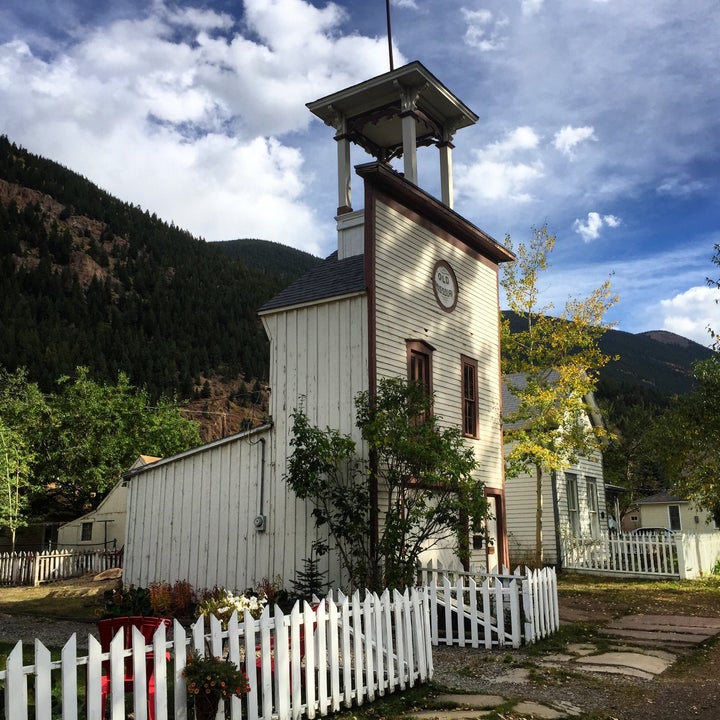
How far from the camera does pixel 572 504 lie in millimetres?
28484

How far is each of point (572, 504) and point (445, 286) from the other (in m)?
14.7

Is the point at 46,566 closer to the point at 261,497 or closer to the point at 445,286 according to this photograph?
the point at 261,497

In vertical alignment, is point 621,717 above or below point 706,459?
below

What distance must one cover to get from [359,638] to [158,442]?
115ft

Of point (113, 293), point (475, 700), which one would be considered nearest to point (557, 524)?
point (475, 700)

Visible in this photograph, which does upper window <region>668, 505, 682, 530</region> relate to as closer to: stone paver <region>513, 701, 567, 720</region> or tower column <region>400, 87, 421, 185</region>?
tower column <region>400, 87, 421, 185</region>

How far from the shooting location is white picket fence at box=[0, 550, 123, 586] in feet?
85.8

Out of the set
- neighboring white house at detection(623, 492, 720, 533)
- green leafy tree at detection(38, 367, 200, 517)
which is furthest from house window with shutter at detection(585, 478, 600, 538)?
green leafy tree at detection(38, 367, 200, 517)

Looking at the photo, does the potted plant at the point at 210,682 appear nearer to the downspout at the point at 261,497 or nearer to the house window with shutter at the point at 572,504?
the downspout at the point at 261,497

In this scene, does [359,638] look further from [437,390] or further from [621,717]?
[437,390]

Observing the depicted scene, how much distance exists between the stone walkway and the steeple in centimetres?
1078

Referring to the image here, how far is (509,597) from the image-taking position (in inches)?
463

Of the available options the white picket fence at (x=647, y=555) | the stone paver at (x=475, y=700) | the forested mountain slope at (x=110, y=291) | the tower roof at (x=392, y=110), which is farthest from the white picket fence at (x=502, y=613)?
the forested mountain slope at (x=110, y=291)

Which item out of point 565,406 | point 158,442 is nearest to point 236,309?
point 158,442
